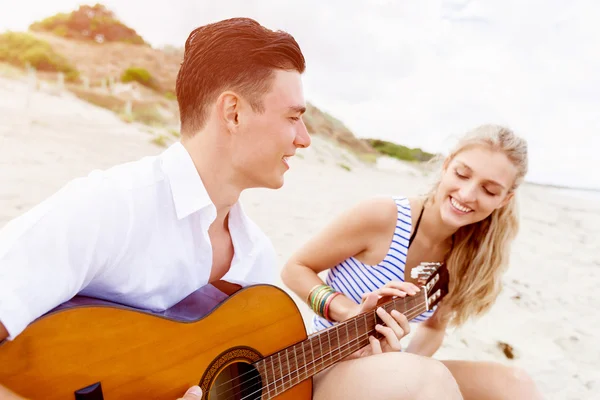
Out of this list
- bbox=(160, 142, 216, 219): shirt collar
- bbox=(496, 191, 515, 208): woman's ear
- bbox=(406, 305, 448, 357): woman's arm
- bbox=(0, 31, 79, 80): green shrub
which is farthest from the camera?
bbox=(0, 31, 79, 80): green shrub

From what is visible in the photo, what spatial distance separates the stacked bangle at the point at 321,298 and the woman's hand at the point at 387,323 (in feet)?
0.59

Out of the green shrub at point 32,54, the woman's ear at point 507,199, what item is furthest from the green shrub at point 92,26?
the woman's ear at point 507,199

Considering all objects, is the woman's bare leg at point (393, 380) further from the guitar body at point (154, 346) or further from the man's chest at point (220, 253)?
the man's chest at point (220, 253)

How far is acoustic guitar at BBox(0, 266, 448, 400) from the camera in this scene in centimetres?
95

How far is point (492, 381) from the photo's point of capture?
1.82 metres

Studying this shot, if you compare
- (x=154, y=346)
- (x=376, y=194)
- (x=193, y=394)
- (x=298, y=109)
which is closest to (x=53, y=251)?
(x=154, y=346)

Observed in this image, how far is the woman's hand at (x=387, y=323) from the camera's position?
1583 millimetres

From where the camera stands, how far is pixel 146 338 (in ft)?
3.65

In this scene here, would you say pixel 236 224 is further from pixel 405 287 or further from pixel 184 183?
pixel 405 287

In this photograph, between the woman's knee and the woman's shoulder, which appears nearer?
the woman's knee

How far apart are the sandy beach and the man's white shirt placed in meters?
1.24

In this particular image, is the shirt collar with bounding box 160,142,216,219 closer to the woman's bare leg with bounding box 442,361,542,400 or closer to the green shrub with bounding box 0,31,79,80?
the woman's bare leg with bounding box 442,361,542,400

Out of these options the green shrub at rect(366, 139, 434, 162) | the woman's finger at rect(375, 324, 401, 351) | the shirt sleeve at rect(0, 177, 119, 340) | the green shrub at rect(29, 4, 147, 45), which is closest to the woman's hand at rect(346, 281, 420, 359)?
the woman's finger at rect(375, 324, 401, 351)

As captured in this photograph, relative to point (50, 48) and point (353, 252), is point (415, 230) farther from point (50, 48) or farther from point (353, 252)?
point (50, 48)
